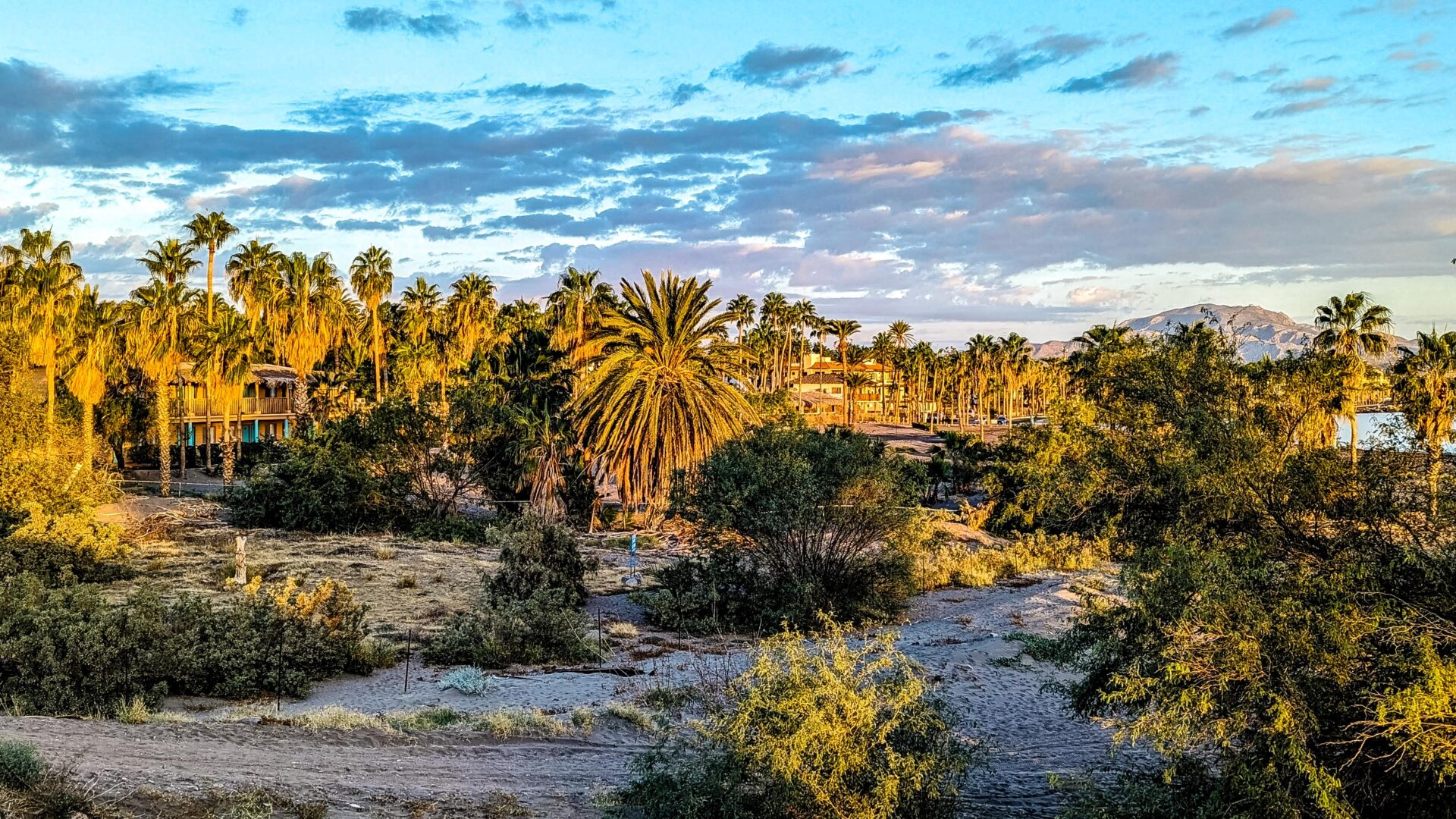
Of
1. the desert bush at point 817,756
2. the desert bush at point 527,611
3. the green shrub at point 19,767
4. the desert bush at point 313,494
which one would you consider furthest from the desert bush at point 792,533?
the desert bush at point 313,494

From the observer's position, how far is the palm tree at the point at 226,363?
4309cm

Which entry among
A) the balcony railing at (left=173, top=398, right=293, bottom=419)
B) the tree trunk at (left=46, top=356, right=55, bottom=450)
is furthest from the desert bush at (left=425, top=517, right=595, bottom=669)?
the balcony railing at (left=173, top=398, right=293, bottom=419)

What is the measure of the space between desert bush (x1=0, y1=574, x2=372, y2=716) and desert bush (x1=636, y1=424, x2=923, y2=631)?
7.68 meters

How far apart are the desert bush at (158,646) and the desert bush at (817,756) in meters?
9.09

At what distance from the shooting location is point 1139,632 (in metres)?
8.78

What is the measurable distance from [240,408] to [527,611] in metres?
37.7

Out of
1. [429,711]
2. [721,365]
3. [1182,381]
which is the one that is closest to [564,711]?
[429,711]

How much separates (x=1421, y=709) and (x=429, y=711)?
11997 mm

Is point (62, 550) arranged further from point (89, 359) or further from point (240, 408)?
point (240, 408)

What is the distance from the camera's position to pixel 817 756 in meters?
9.00

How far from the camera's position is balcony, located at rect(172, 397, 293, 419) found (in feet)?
165

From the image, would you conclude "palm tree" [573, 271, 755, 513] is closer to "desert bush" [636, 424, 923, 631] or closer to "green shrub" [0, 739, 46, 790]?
"desert bush" [636, 424, 923, 631]

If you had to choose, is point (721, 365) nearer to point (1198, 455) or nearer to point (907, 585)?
point (907, 585)

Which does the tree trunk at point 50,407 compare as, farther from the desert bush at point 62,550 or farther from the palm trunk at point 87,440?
the desert bush at point 62,550
